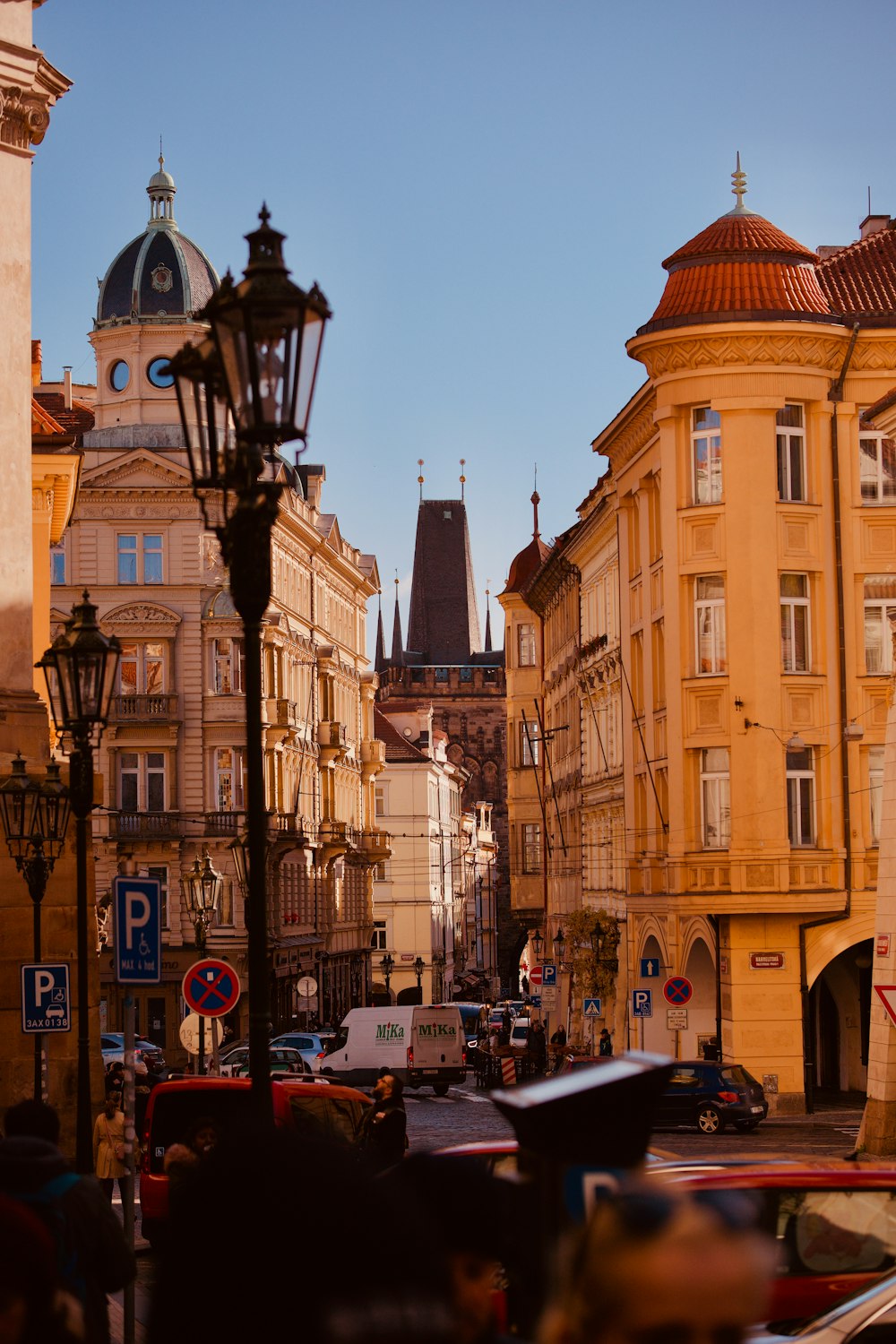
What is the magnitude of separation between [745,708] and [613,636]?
40.4 feet

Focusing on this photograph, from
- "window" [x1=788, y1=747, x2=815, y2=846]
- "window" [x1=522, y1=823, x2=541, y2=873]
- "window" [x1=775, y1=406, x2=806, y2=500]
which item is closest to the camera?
"window" [x1=788, y1=747, x2=815, y2=846]

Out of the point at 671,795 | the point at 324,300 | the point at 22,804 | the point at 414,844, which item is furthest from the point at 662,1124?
the point at 414,844

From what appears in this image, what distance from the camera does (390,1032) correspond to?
53406mm

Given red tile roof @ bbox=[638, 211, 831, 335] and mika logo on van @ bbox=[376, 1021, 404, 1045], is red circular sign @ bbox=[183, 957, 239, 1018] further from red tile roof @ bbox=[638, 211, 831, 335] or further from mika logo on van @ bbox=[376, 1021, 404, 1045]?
mika logo on van @ bbox=[376, 1021, 404, 1045]

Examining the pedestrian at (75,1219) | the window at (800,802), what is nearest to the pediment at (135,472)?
the window at (800,802)

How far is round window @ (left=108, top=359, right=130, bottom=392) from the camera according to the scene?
2773 inches

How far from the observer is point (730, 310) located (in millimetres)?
43219

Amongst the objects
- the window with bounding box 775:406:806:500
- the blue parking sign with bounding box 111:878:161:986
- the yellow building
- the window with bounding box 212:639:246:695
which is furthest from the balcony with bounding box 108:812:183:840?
the blue parking sign with bounding box 111:878:161:986

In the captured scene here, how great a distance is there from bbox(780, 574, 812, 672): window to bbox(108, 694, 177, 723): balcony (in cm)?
2936

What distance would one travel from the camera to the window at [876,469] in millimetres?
43875

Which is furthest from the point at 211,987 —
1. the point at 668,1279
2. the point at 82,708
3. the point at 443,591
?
the point at 443,591

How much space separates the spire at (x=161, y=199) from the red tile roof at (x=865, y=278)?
2976cm

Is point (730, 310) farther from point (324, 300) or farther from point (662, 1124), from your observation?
point (324, 300)

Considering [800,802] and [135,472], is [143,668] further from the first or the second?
[800,802]
